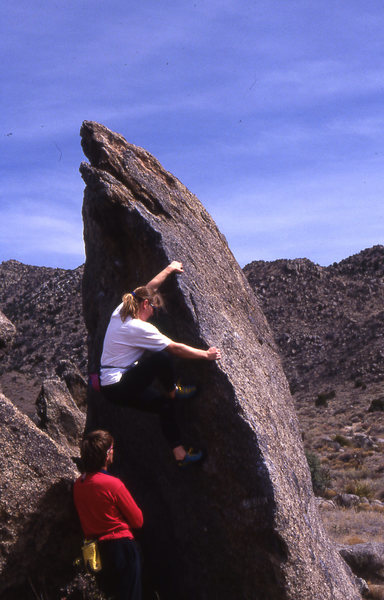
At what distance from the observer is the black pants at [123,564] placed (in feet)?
19.2

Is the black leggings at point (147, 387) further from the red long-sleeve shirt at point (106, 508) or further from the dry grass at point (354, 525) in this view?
the dry grass at point (354, 525)

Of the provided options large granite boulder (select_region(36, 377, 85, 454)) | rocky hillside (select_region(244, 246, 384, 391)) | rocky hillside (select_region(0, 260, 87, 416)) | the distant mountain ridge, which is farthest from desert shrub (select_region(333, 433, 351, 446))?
large granite boulder (select_region(36, 377, 85, 454))

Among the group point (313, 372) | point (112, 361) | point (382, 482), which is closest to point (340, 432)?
point (382, 482)

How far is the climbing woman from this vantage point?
638 centimetres

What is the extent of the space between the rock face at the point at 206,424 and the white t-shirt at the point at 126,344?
2.75 ft

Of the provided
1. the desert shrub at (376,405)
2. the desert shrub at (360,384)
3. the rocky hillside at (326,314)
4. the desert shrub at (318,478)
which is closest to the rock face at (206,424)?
the desert shrub at (318,478)

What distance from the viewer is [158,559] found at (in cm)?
753

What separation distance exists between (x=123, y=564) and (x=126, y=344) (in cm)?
206

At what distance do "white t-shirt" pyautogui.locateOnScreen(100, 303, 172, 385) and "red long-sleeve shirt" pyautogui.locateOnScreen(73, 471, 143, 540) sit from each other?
1019 millimetres

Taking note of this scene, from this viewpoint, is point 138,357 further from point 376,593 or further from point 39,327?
point 39,327

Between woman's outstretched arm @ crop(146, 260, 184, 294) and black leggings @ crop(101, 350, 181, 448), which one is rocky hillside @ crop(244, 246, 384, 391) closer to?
woman's outstretched arm @ crop(146, 260, 184, 294)

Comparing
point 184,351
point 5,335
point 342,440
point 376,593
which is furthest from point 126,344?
point 342,440

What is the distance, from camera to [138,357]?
6.45 m

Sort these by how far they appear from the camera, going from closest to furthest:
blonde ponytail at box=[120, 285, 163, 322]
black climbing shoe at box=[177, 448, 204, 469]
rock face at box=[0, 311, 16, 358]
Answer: blonde ponytail at box=[120, 285, 163, 322]
black climbing shoe at box=[177, 448, 204, 469]
rock face at box=[0, 311, 16, 358]
